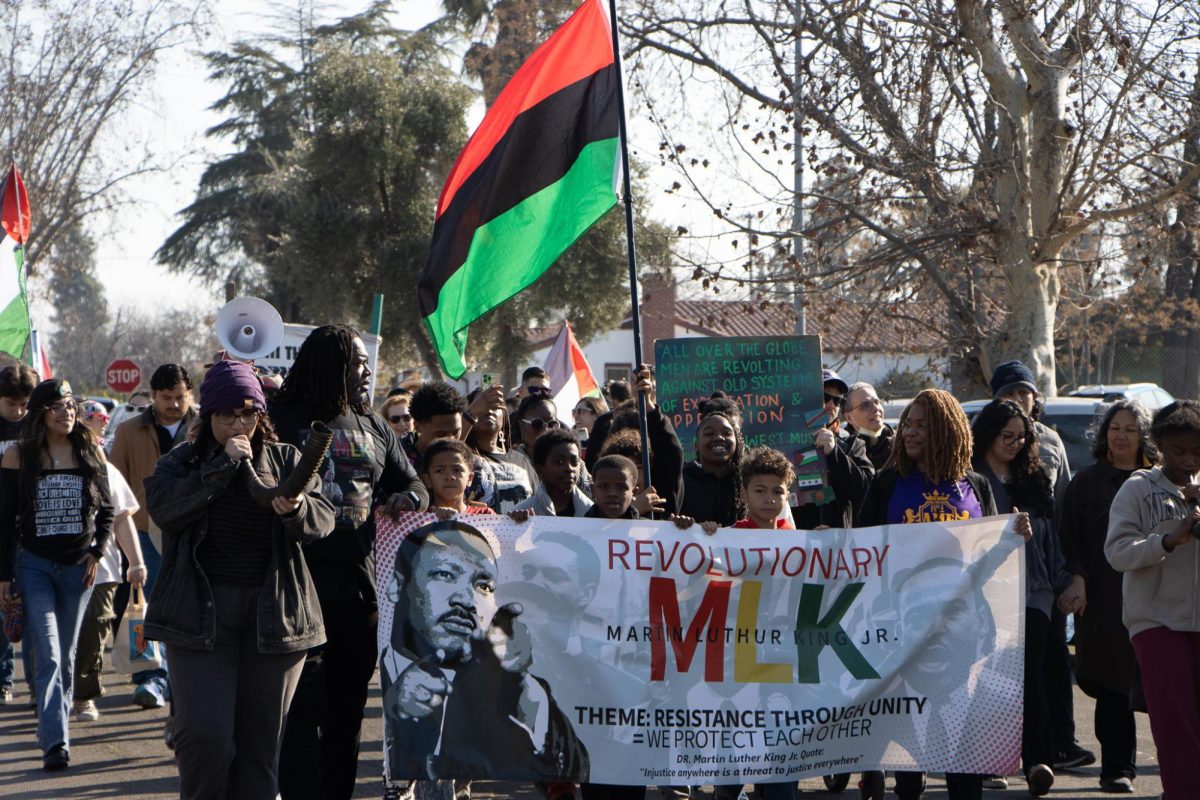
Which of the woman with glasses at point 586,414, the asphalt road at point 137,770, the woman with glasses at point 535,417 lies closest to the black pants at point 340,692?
the asphalt road at point 137,770

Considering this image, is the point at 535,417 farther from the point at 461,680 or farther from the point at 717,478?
the point at 461,680

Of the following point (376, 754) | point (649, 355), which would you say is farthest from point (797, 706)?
point (649, 355)

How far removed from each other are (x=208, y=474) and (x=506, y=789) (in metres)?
3.01

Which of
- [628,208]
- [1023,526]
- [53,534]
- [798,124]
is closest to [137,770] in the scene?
[53,534]

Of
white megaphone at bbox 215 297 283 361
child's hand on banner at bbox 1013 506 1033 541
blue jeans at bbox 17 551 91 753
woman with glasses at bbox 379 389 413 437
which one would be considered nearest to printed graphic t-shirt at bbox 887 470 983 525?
child's hand on banner at bbox 1013 506 1033 541

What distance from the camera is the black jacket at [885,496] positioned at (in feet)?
21.5

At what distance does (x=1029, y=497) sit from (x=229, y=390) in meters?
3.87

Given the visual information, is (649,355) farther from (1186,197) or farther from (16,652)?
(16,652)

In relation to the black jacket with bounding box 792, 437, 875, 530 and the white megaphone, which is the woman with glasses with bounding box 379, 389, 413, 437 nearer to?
the white megaphone

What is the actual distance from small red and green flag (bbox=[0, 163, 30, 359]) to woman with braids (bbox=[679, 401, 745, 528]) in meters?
8.02

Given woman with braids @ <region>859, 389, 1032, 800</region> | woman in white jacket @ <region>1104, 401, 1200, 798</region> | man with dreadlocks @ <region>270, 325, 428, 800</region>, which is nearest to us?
man with dreadlocks @ <region>270, 325, 428, 800</region>

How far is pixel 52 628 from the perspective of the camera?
24.7 ft

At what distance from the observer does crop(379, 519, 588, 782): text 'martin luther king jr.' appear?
5492 mm

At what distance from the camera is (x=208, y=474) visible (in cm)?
491
